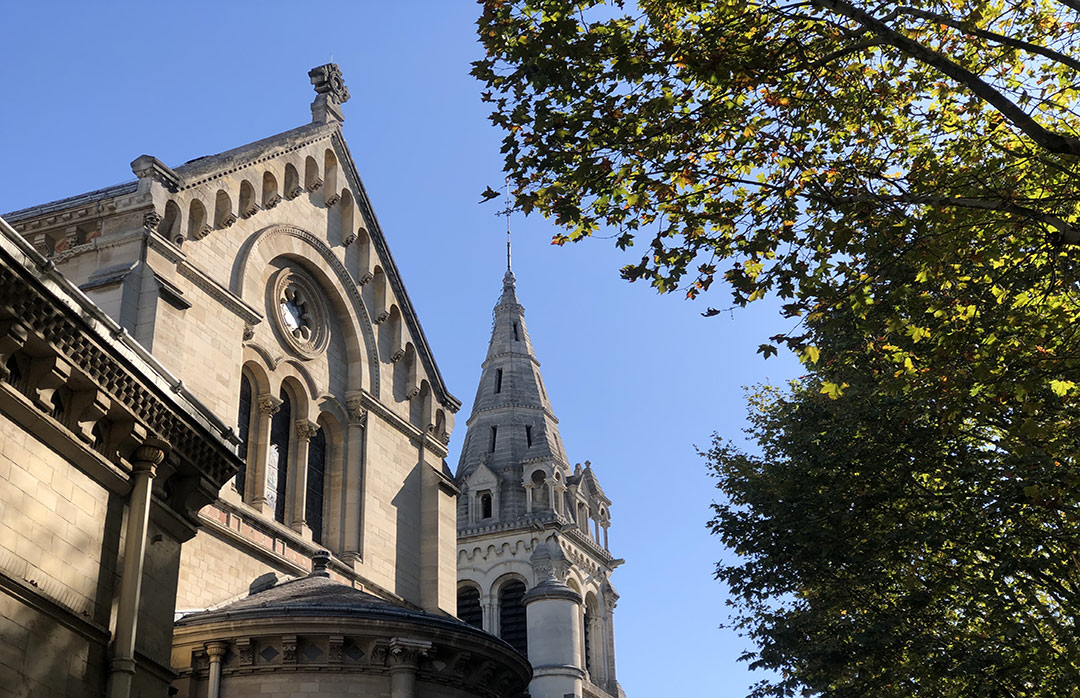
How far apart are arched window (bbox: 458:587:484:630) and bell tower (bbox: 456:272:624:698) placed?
0.05m

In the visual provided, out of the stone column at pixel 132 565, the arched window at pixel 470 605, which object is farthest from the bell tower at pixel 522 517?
the stone column at pixel 132 565

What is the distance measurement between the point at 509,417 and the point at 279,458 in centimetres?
3688

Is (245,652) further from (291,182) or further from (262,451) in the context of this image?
(291,182)

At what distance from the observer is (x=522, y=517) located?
2324 inches

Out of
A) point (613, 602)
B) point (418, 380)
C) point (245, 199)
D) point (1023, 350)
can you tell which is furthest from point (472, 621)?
point (1023, 350)

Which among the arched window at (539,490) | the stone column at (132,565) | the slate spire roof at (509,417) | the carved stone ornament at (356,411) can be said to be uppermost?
the slate spire roof at (509,417)

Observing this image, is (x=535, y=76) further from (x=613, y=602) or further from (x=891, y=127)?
(x=613, y=602)

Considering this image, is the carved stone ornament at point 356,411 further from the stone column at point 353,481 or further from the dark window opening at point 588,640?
the dark window opening at point 588,640

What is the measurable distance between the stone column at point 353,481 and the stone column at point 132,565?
40.1 feet

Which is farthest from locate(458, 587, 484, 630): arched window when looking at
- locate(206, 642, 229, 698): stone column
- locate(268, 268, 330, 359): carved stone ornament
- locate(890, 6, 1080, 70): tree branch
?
locate(890, 6, 1080, 70): tree branch

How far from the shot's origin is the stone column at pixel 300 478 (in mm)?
25172

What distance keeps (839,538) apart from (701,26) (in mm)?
11994

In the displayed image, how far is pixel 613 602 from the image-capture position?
6147 cm

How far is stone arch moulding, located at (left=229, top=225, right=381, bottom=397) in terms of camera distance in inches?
999
